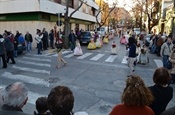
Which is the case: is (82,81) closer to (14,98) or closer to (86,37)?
(14,98)

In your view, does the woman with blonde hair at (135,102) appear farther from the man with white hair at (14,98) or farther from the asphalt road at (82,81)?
the asphalt road at (82,81)

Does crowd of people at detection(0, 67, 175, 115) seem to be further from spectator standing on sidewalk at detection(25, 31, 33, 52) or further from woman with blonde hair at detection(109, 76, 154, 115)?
spectator standing on sidewalk at detection(25, 31, 33, 52)

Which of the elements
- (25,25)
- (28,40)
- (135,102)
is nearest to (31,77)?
(135,102)

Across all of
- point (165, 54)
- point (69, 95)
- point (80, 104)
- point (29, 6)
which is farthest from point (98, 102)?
point (29, 6)

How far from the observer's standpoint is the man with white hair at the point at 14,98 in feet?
7.77

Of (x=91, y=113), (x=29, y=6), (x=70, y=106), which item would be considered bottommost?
(x=91, y=113)

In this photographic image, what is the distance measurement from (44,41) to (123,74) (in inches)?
400

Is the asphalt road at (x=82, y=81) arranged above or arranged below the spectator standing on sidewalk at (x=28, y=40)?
below

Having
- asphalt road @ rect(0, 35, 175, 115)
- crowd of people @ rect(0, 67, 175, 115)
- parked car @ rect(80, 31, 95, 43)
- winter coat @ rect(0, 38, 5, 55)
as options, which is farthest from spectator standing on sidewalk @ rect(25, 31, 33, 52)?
crowd of people @ rect(0, 67, 175, 115)

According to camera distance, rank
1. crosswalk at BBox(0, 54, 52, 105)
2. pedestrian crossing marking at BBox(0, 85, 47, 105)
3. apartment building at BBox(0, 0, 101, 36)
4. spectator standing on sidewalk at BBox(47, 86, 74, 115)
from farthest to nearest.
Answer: apartment building at BBox(0, 0, 101, 36)
crosswalk at BBox(0, 54, 52, 105)
pedestrian crossing marking at BBox(0, 85, 47, 105)
spectator standing on sidewalk at BBox(47, 86, 74, 115)

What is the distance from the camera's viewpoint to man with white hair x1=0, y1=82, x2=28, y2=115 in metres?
2.37

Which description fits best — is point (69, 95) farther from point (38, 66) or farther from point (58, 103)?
point (38, 66)

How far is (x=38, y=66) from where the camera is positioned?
424 inches

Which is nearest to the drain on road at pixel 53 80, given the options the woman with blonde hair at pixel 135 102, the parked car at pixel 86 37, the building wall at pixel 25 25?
the woman with blonde hair at pixel 135 102
